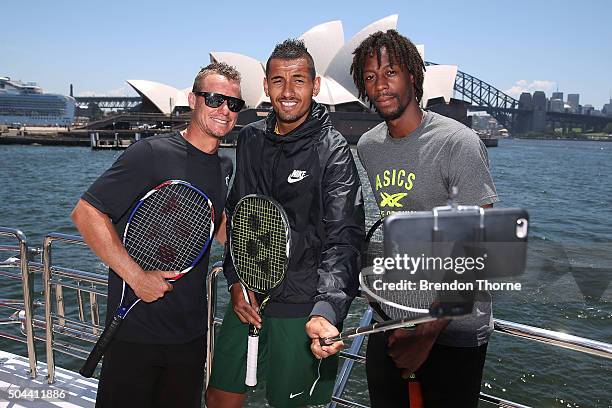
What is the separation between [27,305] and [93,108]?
164m

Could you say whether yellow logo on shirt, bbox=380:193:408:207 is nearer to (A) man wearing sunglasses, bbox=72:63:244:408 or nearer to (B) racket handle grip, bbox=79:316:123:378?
(A) man wearing sunglasses, bbox=72:63:244:408

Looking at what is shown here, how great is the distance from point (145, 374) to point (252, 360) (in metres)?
0.49

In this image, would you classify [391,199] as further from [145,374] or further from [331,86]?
[331,86]

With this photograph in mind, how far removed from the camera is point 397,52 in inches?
73.3

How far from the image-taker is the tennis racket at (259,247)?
1920mm

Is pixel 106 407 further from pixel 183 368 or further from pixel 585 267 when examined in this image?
pixel 585 267

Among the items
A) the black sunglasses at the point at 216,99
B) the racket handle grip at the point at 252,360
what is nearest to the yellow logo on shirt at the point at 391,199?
the racket handle grip at the point at 252,360

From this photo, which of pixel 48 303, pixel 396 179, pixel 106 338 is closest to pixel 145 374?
pixel 106 338

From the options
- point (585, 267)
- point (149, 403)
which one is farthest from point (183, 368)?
point (585, 267)

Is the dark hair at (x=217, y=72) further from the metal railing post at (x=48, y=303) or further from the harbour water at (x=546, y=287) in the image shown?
the harbour water at (x=546, y=287)

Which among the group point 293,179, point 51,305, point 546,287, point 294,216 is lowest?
point 546,287

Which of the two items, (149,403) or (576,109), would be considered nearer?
(149,403)

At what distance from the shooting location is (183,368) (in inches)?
85.0

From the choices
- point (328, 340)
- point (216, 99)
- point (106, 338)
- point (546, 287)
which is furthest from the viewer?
point (546, 287)
